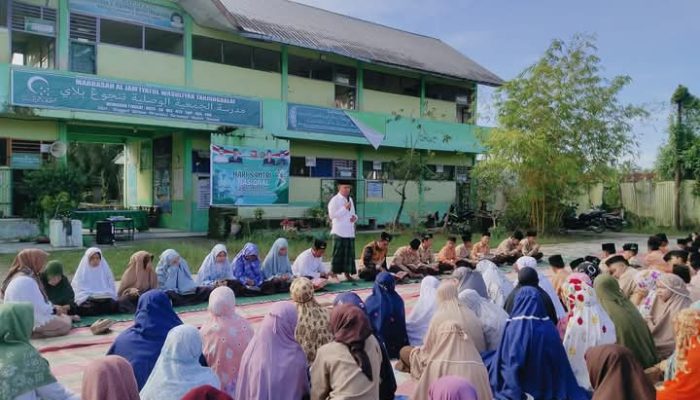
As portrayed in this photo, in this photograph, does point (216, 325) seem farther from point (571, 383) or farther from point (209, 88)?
point (209, 88)

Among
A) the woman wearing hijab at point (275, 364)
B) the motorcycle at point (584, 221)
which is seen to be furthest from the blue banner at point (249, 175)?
the woman wearing hijab at point (275, 364)

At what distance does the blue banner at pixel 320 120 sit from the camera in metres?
14.1

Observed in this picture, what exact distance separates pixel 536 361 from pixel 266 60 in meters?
12.4

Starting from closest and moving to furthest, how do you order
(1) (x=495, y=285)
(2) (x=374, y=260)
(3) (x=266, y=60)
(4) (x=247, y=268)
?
(1) (x=495, y=285), (4) (x=247, y=268), (2) (x=374, y=260), (3) (x=266, y=60)

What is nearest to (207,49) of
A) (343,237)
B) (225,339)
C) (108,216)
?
(108,216)

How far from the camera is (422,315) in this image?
181 inches

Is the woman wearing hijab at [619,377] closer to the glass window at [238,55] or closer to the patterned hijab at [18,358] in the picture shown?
the patterned hijab at [18,358]

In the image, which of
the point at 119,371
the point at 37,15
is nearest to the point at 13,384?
the point at 119,371

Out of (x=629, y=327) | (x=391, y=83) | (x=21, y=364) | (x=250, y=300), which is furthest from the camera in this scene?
(x=391, y=83)

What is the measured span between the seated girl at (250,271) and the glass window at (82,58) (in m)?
6.60

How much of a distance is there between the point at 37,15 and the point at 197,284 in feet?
24.4

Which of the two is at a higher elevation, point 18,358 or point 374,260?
point 18,358

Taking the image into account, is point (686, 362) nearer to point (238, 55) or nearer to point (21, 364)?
point (21, 364)

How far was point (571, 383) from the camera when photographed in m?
3.29
